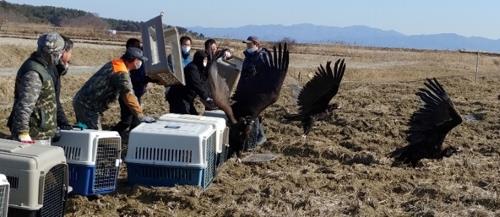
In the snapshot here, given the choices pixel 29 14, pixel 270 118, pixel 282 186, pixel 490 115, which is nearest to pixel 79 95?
pixel 282 186

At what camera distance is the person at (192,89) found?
8.49 meters

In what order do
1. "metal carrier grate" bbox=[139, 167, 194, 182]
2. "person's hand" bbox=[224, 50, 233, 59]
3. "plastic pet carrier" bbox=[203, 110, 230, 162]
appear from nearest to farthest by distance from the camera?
"metal carrier grate" bbox=[139, 167, 194, 182], "plastic pet carrier" bbox=[203, 110, 230, 162], "person's hand" bbox=[224, 50, 233, 59]

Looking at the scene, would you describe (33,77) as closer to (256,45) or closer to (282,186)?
(282,186)

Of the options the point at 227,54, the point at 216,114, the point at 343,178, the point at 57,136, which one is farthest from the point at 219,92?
the point at 57,136

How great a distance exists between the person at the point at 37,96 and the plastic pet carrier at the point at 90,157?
0.34 m

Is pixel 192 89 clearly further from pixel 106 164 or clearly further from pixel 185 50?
pixel 106 164

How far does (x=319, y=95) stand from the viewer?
32.6ft

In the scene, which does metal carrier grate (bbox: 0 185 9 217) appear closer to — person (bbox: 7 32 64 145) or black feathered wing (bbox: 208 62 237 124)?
person (bbox: 7 32 64 145)

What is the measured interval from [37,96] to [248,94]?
12.8 feet

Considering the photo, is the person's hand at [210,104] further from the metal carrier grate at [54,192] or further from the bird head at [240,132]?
the metal carrier grate at [54,192]

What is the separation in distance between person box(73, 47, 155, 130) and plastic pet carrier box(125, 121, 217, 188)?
309 millimetres

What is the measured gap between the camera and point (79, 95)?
21.0 feet

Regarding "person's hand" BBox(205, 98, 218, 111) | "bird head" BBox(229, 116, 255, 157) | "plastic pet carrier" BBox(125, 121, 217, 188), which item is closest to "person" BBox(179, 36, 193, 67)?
"person's hand" BBox(205, 98, 218, 111)

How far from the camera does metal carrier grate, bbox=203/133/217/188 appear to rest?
6.50m
